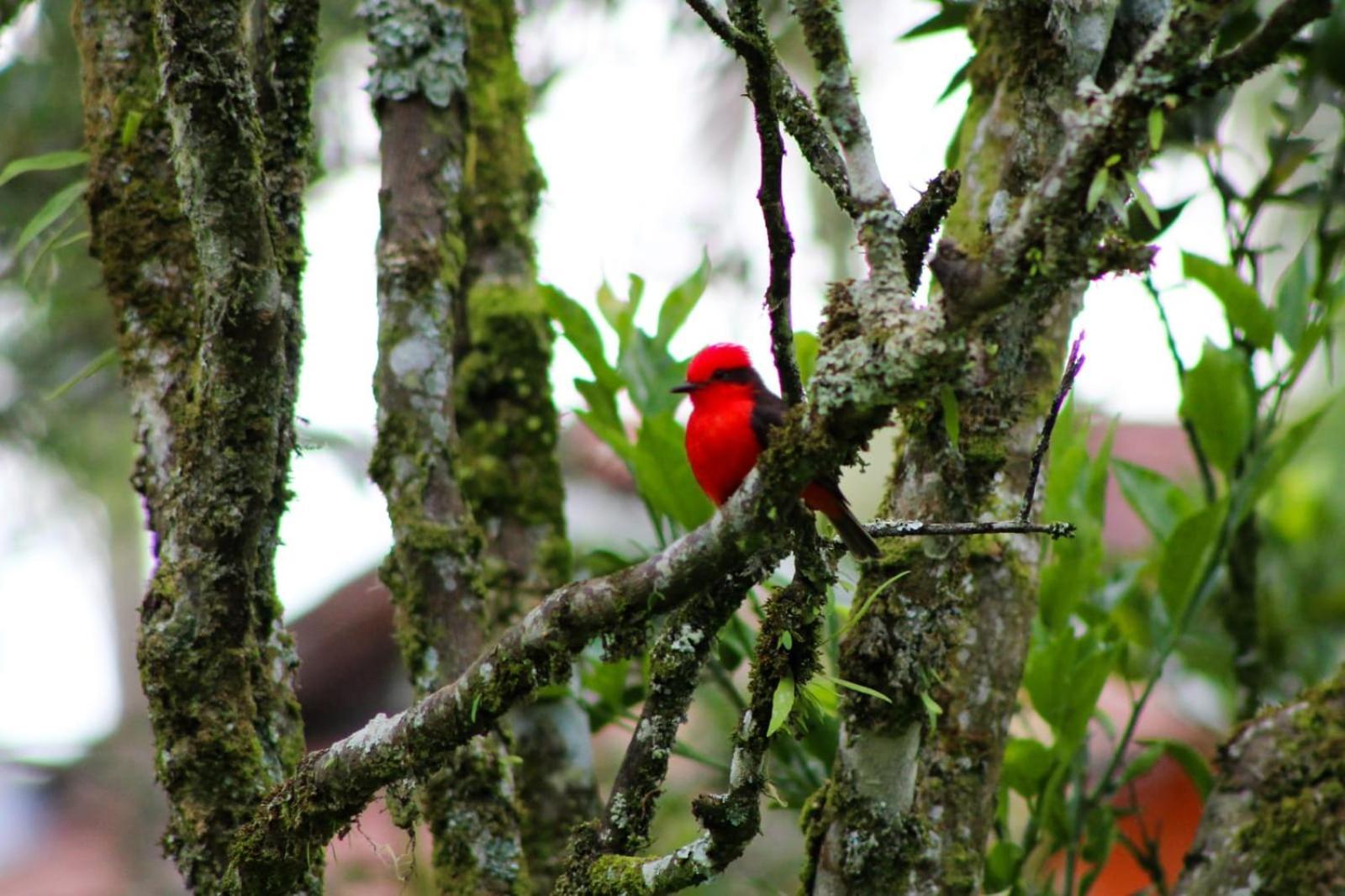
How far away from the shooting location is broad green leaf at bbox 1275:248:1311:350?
3.92 meters

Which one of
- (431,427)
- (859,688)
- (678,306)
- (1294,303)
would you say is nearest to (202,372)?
(431,427)

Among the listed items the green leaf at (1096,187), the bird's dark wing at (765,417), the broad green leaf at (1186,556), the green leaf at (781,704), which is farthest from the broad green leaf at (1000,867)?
the green leaf at (1096,187)

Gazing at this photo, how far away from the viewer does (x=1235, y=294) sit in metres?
3.93

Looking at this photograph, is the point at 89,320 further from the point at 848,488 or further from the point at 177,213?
the point at 848,488

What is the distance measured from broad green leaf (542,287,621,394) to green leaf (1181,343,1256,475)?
1764 millimetres

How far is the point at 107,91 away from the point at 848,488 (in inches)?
445

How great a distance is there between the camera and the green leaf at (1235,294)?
389 cm

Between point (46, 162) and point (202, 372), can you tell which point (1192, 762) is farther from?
point (46, 162)

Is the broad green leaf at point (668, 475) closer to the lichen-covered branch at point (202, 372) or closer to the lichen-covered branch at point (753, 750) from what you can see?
the lichen-covered branch at point (202, 372)

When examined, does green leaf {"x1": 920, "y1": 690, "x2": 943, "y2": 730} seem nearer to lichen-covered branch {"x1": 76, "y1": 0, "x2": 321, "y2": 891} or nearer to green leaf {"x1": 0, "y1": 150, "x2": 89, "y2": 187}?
lichen-covered branch {"x1": 76, "y1": 0, "x2": 321, "y2": 891}

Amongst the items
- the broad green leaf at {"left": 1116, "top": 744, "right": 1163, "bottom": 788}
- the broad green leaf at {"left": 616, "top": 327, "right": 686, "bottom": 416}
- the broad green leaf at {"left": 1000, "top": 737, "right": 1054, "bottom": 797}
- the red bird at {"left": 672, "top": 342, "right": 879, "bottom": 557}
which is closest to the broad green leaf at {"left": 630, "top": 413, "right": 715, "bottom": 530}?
the red bird at {"left": 672, "top": 342, "right": 879, "bottom": 557}

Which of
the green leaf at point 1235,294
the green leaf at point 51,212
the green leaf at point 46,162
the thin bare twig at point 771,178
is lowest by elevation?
the thin bare twig at point 771,178

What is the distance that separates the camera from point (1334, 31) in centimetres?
225

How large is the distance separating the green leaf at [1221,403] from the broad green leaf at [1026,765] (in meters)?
1.08
